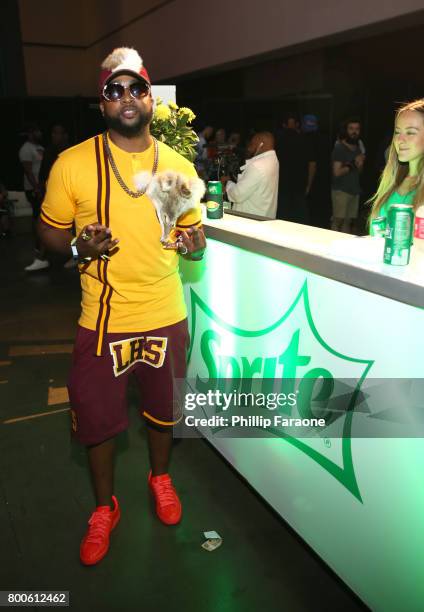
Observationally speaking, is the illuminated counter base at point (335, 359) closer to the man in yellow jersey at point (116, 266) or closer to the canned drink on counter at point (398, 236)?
the canned drink on counter at point (398, 236)

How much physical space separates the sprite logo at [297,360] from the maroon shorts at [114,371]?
0.93 feet

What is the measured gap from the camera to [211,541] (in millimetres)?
1878

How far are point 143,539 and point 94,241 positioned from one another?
3.71 ft

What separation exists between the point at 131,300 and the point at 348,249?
0.69 m

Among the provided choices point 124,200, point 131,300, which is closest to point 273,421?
point 131,300

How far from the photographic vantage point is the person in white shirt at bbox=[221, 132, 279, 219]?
3375mm

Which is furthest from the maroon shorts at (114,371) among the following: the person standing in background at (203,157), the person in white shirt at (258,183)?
the person standing in background at (203,157)

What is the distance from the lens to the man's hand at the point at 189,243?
5.44 ft

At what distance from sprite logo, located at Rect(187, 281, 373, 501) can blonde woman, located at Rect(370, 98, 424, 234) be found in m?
0.45

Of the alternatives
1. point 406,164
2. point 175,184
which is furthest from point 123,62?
point 406,164

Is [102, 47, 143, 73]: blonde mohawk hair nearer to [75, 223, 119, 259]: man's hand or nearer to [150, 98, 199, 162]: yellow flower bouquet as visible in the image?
[75, 223, 119, 259]: man's hand

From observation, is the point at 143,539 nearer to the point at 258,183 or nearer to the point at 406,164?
the point at 406,164

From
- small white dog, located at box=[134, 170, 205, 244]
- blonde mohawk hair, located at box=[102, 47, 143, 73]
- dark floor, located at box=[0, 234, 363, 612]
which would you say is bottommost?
dark floor, located at box=[0, 234, 363, 612]

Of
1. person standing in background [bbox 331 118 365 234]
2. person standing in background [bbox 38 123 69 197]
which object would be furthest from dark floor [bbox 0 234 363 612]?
person standing in background [bbox 331 118 365 234]
